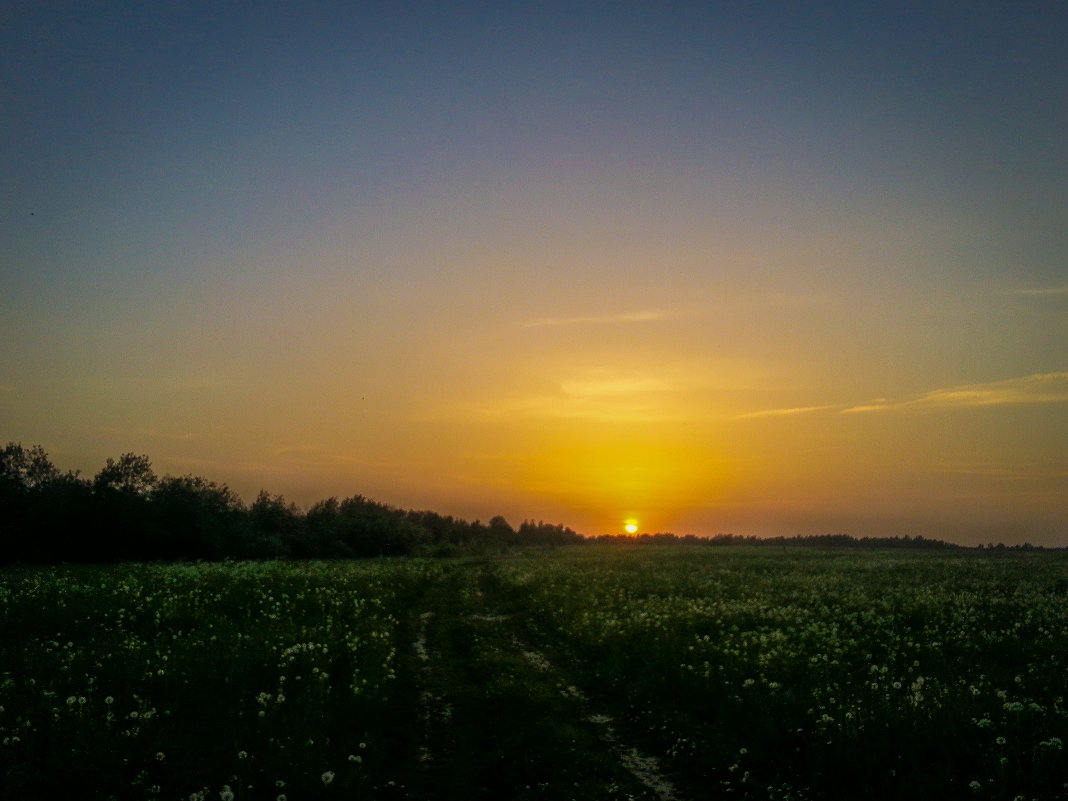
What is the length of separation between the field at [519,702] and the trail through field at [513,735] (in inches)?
2.4

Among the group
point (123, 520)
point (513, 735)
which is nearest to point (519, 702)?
point (513, 735)

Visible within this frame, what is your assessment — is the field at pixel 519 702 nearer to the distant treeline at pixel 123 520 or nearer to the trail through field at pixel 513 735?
the trail through field at pixel 513 735

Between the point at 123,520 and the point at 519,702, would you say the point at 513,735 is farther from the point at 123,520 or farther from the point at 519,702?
the point at 123,520

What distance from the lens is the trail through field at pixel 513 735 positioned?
10.3 metres

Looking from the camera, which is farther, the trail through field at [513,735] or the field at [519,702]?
the trail through field at [513,735]

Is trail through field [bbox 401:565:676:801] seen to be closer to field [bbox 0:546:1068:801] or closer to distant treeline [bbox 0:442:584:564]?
field [bbox 0:546:1068:801]

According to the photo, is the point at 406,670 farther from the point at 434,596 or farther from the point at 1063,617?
the point at 1063,617

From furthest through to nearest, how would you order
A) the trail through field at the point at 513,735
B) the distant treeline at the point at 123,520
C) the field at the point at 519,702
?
the distant treeline at the point at 123,520
the trail through field at the point at 513,735
the field at the point at 519,702

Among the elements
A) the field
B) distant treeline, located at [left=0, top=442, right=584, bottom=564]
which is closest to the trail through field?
the field

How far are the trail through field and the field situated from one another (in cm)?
6

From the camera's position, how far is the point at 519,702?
1416 cm

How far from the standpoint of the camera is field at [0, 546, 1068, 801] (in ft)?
32.7

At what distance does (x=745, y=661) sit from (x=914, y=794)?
6481 mm

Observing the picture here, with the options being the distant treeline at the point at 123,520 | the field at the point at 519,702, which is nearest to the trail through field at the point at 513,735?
the field at the point at 519,702
